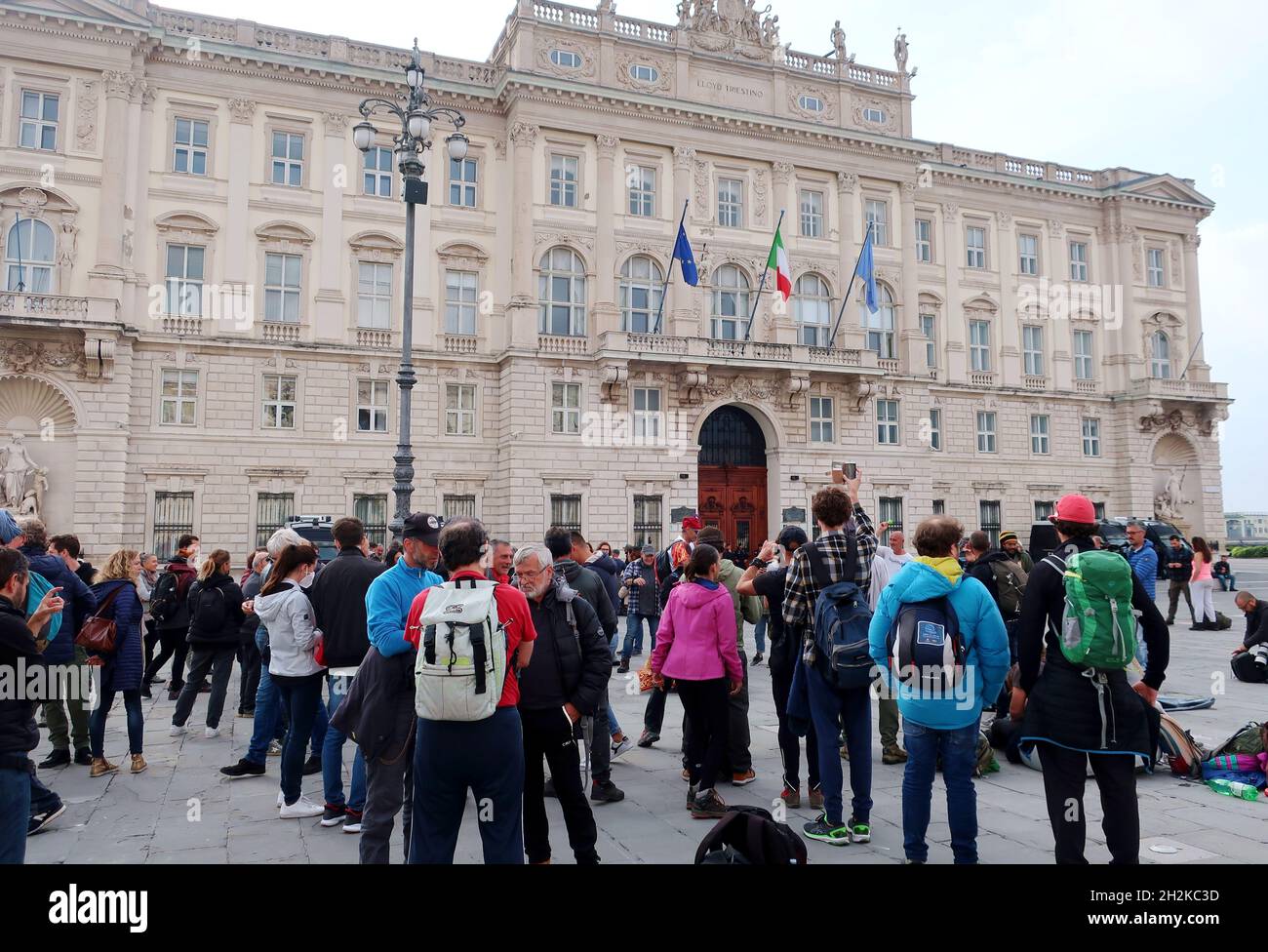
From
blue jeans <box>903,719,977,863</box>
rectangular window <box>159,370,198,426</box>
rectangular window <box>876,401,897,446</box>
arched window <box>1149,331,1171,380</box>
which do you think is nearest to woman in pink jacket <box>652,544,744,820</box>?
blue jeans <box>903,719,977,863</box>

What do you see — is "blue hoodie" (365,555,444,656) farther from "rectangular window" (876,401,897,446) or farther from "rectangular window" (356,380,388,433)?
"rectangular window" (876,401,897,446)

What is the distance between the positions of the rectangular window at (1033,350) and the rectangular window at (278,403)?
28789mm

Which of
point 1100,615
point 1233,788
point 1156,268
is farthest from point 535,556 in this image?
point 1156,268

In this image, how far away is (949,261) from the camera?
34.1m

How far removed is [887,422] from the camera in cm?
3138

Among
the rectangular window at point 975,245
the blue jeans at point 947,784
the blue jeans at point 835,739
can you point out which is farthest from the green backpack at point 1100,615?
the rectangular window at point 975,245

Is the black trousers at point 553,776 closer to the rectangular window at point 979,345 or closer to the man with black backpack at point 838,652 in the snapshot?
the man with black backpack at point 838,652

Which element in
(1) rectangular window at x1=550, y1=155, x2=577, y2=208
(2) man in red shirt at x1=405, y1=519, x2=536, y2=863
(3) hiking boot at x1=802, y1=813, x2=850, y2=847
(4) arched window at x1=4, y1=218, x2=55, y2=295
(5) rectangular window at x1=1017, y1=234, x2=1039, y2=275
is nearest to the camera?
(2) man in red shirt at x1=405, y1=519, x2=536, y2=863

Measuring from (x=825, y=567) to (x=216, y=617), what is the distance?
6798mm

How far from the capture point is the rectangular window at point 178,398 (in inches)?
949

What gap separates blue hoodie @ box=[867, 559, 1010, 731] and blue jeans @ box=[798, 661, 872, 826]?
79 cm

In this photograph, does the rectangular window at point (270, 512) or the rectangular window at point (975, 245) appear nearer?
the rectangular window at point (270, 512)

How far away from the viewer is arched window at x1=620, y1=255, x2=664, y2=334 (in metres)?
28.3
